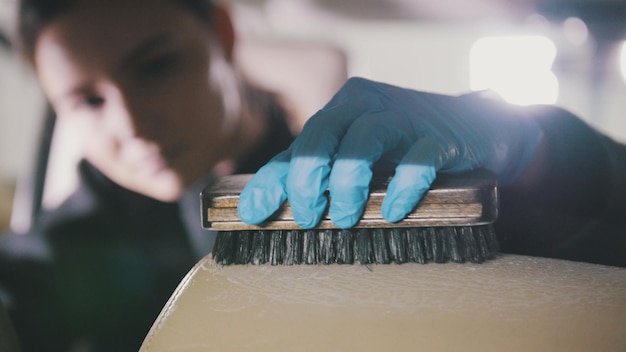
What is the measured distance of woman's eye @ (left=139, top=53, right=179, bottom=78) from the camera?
703 mm

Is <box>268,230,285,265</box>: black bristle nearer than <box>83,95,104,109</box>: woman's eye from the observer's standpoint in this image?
Yes

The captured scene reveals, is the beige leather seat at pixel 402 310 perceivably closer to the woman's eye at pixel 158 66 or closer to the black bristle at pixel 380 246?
the black bristle at pixel 380 246

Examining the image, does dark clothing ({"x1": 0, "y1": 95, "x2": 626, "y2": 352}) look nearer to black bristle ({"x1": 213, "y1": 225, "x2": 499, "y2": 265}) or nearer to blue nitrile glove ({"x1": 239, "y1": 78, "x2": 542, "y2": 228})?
blue nitrile glove ({"x1": 239, "y1": 78, "x2": 542, "y2": 228})

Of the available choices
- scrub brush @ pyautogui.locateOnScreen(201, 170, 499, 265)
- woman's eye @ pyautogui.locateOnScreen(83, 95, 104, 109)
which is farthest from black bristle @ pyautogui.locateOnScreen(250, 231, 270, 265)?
woman's eye @ pyautogui.locateOnScreen(83, 95, 104, 109)

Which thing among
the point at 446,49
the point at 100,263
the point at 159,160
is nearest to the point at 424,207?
the point at 446,49

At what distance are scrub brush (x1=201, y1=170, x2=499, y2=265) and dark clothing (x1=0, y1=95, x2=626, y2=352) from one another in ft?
0.63

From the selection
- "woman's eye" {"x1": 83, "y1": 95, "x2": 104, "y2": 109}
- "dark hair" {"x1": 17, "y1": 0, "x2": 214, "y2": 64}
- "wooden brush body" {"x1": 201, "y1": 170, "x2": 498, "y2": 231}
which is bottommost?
"wooden brush body" {"x1": 201, "y1": 170, "x2": 498, "y2": 231}

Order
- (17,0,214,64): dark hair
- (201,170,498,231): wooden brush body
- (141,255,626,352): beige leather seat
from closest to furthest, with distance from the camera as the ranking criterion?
(141,255,626,352): beige leather seat
(201,170,498,231): wooden brush body
(17,0,214,64): dark hair

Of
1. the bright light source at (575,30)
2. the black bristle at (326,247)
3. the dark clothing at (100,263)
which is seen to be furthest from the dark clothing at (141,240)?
the black bristle at (326,247)

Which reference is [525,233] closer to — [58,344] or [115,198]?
→ [115,198]

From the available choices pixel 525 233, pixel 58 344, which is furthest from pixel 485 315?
pixel 58 344

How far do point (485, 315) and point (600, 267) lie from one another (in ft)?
0.70

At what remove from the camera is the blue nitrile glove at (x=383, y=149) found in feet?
1.75

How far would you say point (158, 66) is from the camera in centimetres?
71
